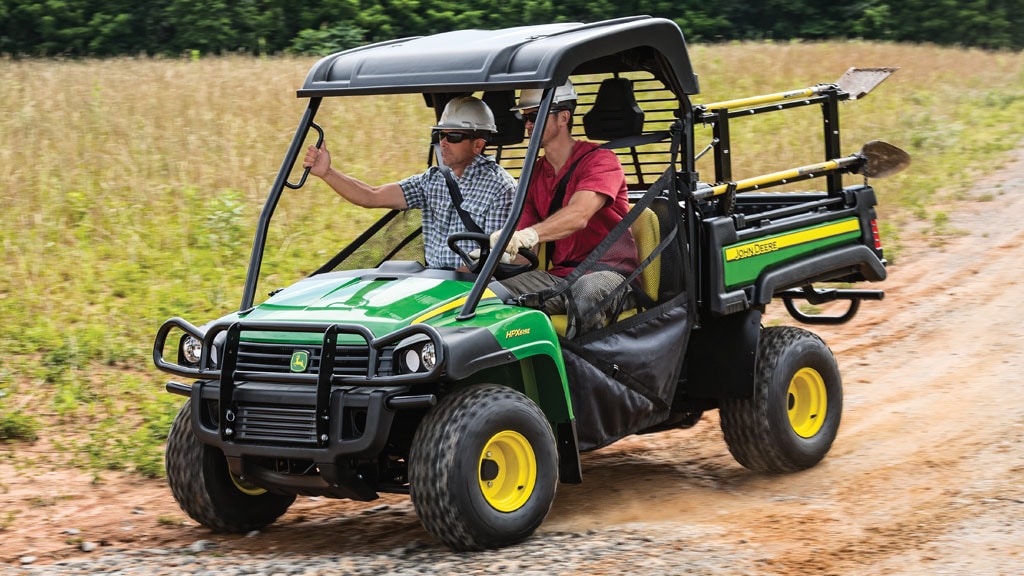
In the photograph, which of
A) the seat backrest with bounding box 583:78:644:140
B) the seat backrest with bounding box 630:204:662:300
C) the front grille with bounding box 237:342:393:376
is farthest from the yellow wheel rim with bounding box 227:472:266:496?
the seat backrest with bounding box 583:78:644:140

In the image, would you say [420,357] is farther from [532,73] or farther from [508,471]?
[532,73]

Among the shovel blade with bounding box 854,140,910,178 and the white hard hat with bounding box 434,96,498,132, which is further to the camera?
the shovel blade with bounding box 854,140,910,178

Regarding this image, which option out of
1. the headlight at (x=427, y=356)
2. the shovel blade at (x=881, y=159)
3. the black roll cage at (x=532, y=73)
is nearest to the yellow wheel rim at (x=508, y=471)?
the headlight at (x=427, y=356)

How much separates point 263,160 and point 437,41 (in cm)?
825

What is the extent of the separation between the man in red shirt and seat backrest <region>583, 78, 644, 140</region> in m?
0.41

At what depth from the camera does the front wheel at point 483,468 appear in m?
5.02

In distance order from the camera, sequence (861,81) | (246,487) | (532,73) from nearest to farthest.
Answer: (532,73) → (246,487) → (861,81)

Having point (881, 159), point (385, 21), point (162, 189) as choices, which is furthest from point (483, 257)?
point (385, 21)

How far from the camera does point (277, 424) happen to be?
17.1 feet

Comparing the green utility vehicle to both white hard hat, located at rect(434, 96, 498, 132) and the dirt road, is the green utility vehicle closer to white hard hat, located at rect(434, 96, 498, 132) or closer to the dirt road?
white hard hat, located at rect(434, 96, 498, 132)

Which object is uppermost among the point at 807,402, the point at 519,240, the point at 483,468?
the point at 519,240

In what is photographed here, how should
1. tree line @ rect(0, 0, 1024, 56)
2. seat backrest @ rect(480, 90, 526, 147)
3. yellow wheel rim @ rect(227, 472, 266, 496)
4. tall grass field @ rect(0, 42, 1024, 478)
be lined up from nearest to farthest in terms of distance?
yellow wheel rim @ rect(227, 472, 266, 496) < seat backrest @ rect(480, 90, 526, 147) < tall grass field @ rect(0, 42, 1024, 478) < tree line @ rect(0, 0, 1024, 56)

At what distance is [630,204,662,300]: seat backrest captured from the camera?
6199mm

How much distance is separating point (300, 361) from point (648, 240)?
5.95ft
